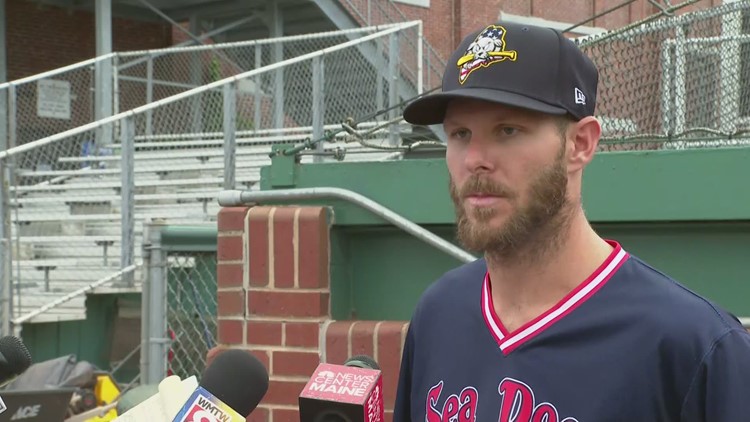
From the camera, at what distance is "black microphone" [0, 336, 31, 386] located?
276 cm

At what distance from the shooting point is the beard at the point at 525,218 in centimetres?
194

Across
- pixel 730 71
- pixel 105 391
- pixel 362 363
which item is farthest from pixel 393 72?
pixel 362 363

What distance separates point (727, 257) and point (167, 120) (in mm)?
10154

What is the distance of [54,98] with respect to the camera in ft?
55.9

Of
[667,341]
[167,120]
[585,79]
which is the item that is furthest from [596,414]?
[167,120]

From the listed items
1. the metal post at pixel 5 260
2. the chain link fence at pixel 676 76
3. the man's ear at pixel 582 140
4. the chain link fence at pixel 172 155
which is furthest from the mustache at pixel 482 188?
the chain link fence at pixel 172 155

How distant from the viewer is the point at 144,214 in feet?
35.7

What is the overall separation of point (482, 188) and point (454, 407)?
0.43 metres

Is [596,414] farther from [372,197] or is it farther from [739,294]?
[372,197]

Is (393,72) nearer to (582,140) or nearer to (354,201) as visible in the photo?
(354,201)

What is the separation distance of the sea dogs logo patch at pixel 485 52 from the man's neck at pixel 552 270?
332 millimetres

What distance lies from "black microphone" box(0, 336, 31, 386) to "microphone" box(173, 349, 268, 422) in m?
0.78

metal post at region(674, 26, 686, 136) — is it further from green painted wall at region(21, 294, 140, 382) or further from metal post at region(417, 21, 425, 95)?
metal post at region(417, 21, 425, 95)

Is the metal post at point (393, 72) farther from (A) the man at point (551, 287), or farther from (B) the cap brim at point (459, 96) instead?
(A) the man at point (551, 287)
